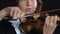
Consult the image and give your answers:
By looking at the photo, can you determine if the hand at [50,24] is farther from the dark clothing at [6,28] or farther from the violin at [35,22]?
the dark clothing at [6,28]

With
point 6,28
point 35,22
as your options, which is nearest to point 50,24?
point 35,22

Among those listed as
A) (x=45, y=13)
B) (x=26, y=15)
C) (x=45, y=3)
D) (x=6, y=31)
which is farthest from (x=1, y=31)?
(x=45, y=3)

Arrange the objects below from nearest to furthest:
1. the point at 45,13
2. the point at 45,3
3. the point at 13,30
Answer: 1. the point at 13,30
2. the point at 45,13
3. the point at 45,3

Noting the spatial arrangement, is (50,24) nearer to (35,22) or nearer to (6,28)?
(35,22)

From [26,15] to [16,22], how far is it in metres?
0.06

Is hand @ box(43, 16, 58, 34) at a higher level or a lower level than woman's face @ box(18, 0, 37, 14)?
lower

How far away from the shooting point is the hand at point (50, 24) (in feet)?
3.15

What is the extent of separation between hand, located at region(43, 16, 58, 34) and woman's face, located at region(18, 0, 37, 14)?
97 millimetres

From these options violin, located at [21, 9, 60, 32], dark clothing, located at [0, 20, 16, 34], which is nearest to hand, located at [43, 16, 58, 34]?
violin, located at [21, 9, 60, 32]

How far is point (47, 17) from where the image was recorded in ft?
3.20

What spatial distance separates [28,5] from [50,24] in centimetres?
16

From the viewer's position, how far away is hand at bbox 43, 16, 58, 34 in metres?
0.96

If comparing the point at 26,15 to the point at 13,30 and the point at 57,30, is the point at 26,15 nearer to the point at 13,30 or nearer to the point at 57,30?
the point at 13,30

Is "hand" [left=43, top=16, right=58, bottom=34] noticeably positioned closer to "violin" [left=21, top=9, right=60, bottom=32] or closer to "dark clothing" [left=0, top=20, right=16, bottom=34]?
"violin" [left=21, top=9, right=60, bottom=32]
